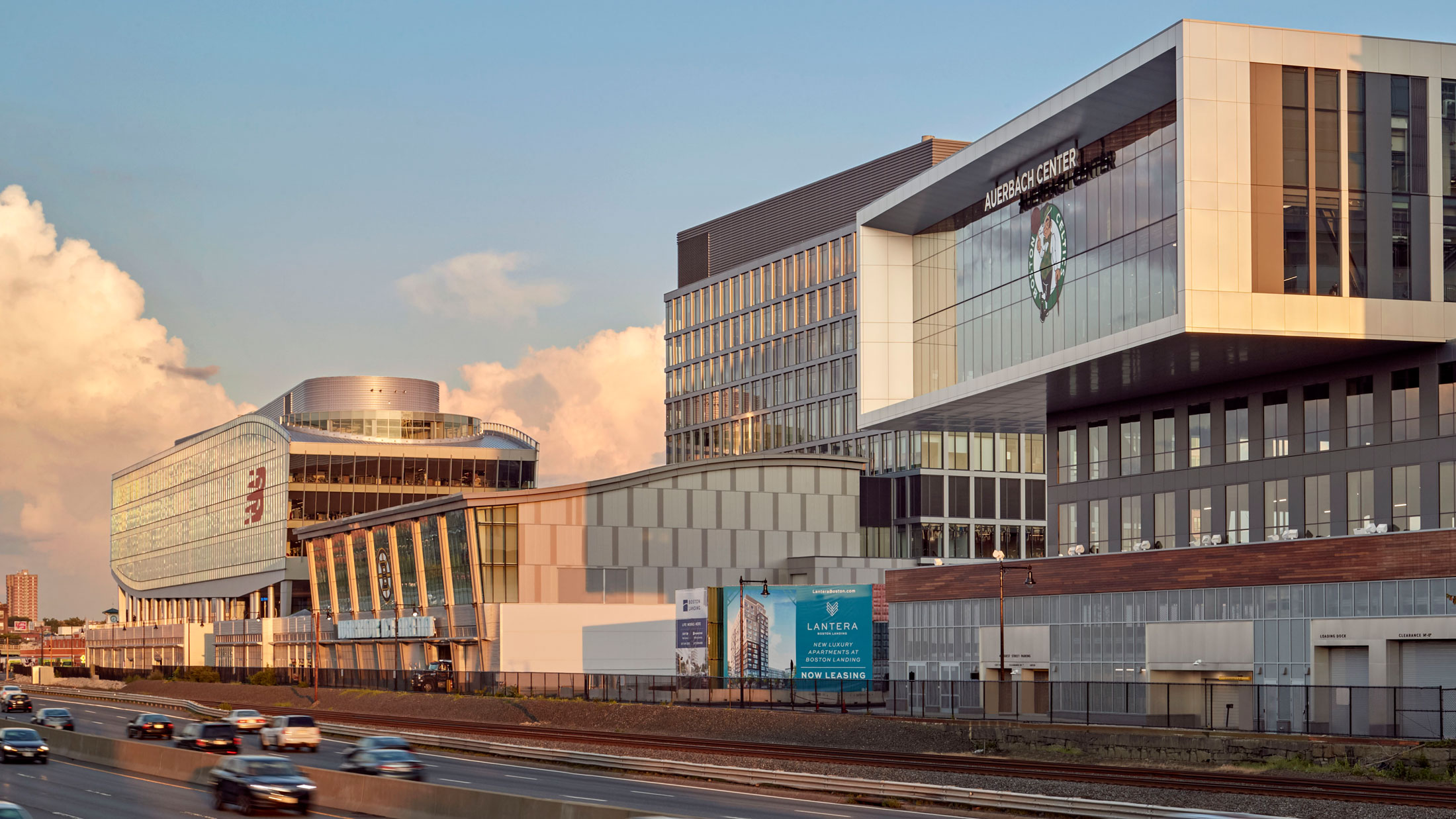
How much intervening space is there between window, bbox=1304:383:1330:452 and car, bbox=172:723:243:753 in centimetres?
4286

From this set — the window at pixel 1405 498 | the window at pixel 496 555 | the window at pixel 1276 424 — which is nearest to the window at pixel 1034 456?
the window at pixel 496 555

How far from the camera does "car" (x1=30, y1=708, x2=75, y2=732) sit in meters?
76.0

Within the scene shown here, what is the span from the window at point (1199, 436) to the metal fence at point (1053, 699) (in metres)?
11.0

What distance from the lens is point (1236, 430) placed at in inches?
2586

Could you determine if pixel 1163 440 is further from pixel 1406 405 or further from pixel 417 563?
pixel 417 563

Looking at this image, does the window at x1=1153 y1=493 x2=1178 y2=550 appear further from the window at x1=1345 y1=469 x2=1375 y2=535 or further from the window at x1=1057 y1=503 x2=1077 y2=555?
the window at x1=1345 y1=469 x2=1375 y2=535

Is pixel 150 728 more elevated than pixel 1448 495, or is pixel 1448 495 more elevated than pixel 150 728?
pixel 1448 495

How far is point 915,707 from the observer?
Result: 233 ft

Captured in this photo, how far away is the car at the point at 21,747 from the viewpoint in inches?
2112

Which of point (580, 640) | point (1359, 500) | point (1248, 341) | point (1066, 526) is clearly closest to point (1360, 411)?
point (1359, 500)

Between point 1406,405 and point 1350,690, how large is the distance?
1284 centimetres

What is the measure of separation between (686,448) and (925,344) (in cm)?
8946

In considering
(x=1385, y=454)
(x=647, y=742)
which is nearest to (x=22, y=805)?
(x=647, y=742)

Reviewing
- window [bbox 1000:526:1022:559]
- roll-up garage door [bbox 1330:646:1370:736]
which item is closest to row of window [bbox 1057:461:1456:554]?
roll-up garage door [bbox 1330:646:1370:736]
